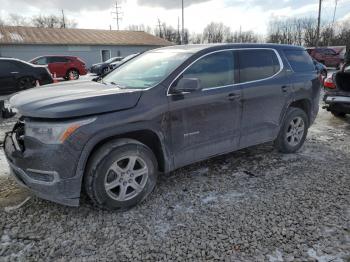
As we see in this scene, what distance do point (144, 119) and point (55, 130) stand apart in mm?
893

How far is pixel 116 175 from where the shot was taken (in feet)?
10.5

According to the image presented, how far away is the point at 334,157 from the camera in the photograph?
497 centimetres

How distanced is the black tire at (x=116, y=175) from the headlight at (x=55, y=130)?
1.24 feet

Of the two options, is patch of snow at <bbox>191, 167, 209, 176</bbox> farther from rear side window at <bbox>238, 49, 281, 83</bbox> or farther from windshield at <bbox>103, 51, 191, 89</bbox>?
windshield at <bbox>103, 51, 191, 89</bbox>

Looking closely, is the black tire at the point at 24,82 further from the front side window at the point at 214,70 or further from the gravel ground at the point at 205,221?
the front side window at the point at 214,70

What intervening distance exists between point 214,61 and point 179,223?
2.08 metres

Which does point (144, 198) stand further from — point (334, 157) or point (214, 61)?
point (334, 157)

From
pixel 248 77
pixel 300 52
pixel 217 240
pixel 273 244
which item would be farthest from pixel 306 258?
pixel 300 52

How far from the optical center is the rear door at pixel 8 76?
354 inches

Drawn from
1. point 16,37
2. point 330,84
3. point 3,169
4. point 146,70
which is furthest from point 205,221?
point 16,37

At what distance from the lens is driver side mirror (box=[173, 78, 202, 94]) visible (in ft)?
11.0

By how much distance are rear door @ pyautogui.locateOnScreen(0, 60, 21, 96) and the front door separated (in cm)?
750

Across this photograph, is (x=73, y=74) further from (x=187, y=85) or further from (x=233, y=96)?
(x=187, y=85)

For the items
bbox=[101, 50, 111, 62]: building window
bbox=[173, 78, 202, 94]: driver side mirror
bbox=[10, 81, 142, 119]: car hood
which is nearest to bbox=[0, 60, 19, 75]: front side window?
bbox=[10, 81, 142, 119]: car hood
